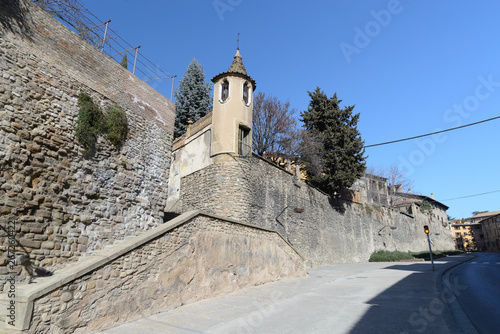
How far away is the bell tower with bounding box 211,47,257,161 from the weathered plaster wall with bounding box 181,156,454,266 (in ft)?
2.49

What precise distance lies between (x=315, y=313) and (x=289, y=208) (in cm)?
1100

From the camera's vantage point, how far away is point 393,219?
32.5 meters

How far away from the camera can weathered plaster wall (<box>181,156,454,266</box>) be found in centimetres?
1364

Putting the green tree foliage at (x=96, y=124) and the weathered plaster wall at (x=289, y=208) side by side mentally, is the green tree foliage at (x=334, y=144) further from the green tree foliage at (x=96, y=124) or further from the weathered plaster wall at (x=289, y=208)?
the green tree foliage at (x=96, y=124)

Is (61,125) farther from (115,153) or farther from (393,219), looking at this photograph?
(393,219)

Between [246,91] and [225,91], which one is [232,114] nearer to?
[225,91]

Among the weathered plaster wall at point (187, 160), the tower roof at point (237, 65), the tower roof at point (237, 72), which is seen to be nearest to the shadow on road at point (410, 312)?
the weathered plaster wall at point (187, 160)

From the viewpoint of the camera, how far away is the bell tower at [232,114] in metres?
14.2

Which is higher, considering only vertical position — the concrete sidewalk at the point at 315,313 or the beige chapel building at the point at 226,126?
the beige chapel building at the point at 226,126

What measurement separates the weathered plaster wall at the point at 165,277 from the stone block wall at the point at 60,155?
1.92 metres

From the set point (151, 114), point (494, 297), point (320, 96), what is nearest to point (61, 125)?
point (151, 114)

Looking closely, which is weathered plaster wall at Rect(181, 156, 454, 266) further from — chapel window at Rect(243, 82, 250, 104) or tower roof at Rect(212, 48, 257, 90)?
tower roof at Rect(212, 48, 257, 90)

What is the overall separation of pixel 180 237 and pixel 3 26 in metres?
6.37

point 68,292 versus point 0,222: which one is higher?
point 0,222
